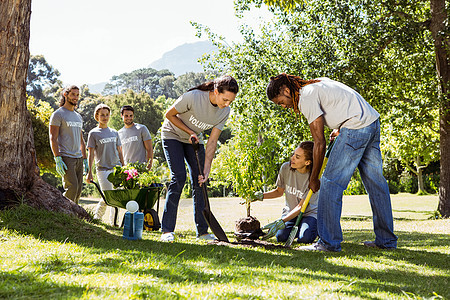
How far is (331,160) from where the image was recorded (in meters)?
3.98

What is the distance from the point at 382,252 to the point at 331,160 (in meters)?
0.93

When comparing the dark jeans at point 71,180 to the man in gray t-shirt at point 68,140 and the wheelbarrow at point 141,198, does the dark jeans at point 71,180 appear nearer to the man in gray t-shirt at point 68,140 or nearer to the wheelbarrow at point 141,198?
the man in gray t-shirt at point 68,140

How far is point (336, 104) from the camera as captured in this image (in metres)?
3.96

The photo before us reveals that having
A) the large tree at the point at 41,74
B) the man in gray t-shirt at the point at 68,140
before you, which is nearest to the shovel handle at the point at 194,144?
the man in gray t-shirt at the point at 68,140

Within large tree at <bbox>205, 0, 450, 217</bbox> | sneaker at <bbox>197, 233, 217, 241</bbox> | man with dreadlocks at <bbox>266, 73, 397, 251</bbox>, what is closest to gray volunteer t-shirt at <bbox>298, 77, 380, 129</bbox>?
man with dreadlocks at <bbox>266, 73, 397, 251</bbox>

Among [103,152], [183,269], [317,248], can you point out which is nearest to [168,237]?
[317,248]

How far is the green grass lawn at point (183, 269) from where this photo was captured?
2338mm

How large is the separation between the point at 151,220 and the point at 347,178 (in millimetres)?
2842

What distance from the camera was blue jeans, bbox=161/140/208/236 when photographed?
4.59 m

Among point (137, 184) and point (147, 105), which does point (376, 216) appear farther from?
point (147, 105)

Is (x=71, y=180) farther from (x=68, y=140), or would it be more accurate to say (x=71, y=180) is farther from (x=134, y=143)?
(x=134, y=143)

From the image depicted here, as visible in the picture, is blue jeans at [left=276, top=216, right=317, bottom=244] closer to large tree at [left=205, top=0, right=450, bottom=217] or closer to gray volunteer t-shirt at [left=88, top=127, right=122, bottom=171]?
gray volunteer t-shirt at [left=88, top=127, right=122, bottom=171]

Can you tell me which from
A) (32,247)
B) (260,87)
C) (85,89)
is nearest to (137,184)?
(32,247)

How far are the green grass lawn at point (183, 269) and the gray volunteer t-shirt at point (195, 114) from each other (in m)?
1.20
